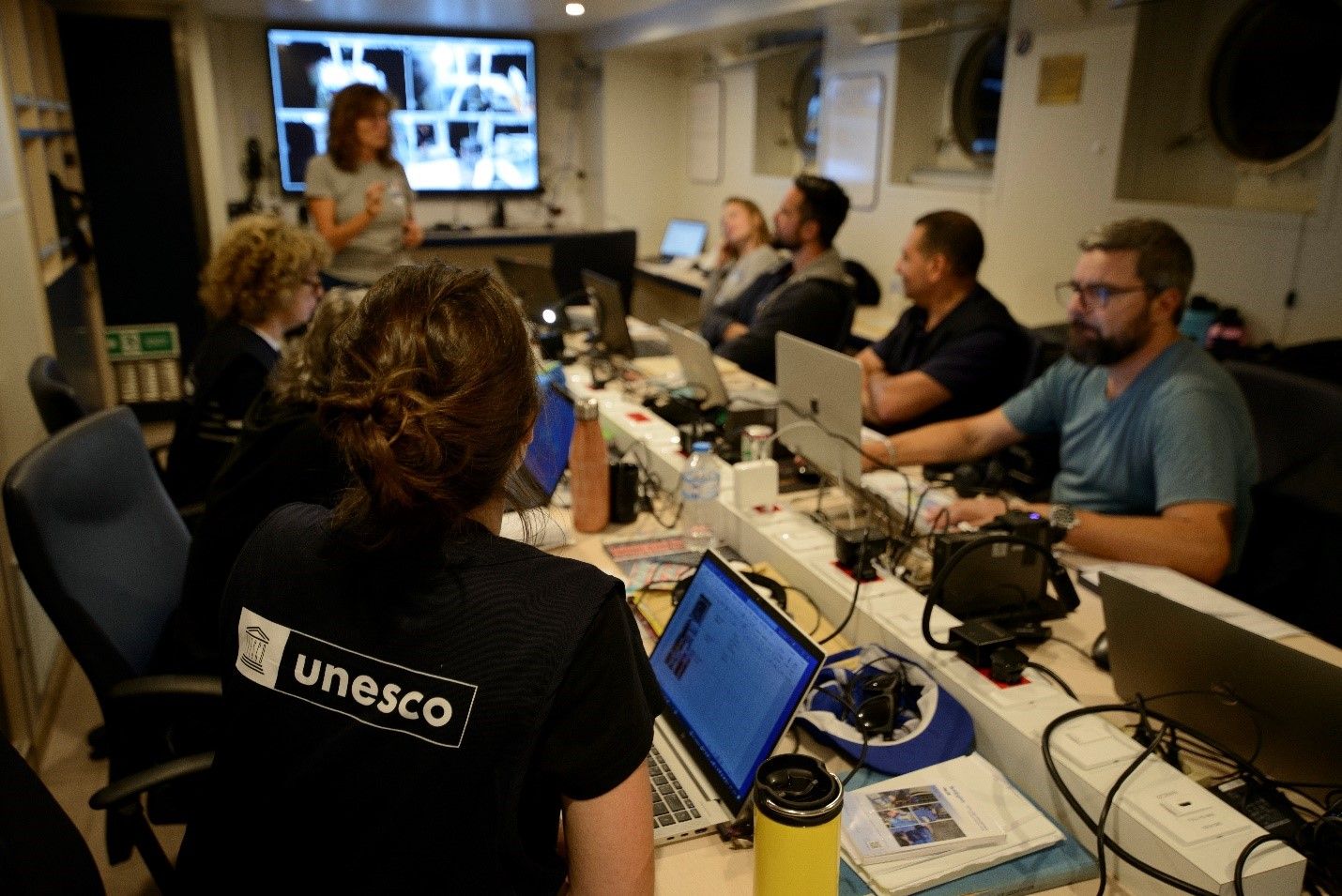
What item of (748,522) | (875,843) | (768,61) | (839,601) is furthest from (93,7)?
(875,843)

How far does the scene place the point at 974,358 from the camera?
2.84m

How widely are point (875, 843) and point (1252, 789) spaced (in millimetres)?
504

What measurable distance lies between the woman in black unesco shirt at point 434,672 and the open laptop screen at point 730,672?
0.24m

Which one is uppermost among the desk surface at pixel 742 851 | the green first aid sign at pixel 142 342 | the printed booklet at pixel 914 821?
the printed booklet at pixel 914 821

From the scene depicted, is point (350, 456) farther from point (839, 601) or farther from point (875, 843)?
point (839, 601)

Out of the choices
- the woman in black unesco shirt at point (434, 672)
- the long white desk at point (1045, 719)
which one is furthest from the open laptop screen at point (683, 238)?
the woman in black unesco shirt at point (434, 672)

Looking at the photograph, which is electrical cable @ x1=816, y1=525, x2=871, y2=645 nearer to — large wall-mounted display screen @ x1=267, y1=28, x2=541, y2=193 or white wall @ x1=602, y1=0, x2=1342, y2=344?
white wall @ x1=602, y1=0, x2=1342, y2=344

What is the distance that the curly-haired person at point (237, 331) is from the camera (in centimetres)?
226

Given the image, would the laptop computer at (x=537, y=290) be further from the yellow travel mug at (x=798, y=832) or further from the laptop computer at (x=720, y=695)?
the yellow travel mug at (x=798, y=832)

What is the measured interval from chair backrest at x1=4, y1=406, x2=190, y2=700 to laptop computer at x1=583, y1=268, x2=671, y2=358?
1.76 m

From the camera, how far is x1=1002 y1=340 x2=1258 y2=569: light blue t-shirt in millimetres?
1948

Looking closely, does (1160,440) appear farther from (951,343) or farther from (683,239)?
(683,239)

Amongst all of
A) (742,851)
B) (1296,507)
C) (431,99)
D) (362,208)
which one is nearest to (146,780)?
(742,851)

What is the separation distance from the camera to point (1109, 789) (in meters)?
1.09
